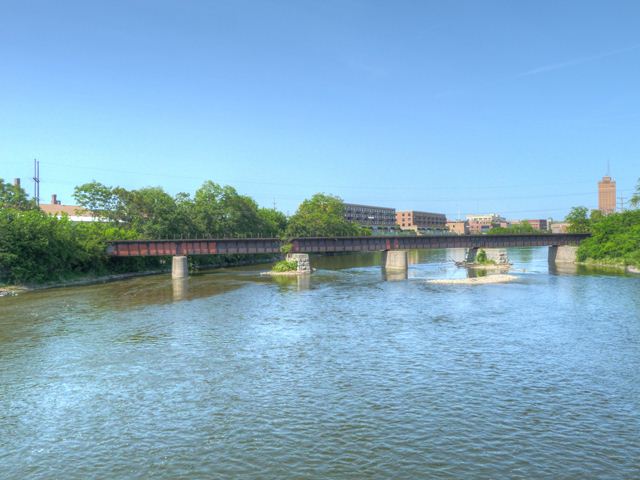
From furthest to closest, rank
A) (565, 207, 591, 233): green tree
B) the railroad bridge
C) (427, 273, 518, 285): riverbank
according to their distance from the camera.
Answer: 1. (565, 207, 591, 233): green tree
2. the railroad bridge
3. (427, 273, 518, 285): riverbank

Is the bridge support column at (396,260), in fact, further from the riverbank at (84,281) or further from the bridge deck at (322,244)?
the riverbank at (84,281)

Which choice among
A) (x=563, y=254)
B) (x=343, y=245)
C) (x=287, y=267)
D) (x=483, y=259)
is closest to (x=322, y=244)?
(x=343, y=245)

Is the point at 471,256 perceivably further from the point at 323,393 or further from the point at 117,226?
the point at 323,393

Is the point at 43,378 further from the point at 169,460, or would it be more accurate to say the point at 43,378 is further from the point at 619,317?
the point at 619,317

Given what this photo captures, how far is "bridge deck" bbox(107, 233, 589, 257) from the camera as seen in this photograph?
85250 millimetres

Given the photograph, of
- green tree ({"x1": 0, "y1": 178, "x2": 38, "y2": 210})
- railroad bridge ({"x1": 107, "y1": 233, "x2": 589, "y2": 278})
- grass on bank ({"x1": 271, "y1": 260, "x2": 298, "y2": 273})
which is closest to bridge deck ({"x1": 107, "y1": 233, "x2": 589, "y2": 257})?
railroad bridge ({"x1": 107, "y1": 233, "x2": 589, "y2": 278})

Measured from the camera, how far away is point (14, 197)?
90.7 meters

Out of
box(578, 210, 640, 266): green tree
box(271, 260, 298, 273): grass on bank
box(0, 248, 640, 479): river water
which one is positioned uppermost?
box(578, 210, 640, 266): green tree

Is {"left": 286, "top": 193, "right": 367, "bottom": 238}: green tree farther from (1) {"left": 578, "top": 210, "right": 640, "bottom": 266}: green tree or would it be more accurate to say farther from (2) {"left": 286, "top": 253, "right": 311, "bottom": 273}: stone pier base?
(1) {"left": 578, "top": 210, "right": 640, "bottom": 266}: green tree

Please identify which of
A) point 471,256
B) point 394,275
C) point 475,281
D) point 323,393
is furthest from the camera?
point 471,256

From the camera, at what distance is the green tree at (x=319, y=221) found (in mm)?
154125

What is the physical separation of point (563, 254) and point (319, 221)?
75.1 metres

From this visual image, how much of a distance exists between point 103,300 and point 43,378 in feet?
101

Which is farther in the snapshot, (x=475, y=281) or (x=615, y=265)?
(x=615, y=265)
